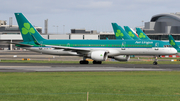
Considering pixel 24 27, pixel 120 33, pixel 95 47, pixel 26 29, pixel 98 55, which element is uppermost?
pixel 24 27

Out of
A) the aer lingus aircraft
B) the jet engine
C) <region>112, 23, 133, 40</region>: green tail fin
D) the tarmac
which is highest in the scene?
<region>112, 23, 133, 40</region>: green tail fin

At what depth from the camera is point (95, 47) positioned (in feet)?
181

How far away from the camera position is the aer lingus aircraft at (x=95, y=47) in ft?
176

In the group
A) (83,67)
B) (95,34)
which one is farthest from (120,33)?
(95,34)

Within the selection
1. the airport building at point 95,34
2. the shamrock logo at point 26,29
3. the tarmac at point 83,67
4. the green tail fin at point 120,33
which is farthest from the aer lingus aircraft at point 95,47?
the airport building at point 95,34

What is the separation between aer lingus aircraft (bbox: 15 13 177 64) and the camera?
176 ft

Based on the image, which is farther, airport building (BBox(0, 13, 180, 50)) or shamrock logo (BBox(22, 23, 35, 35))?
airport building (BBox(0, 13, 180, 50))

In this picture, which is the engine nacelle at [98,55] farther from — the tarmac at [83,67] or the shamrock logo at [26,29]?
the shamrock logo at [26,29]

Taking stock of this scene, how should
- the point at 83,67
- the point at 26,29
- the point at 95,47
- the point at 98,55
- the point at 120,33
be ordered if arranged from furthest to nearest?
1. the point at 120,33
2. the point at 26,29
3. the point at 95,47
4. the point at 98,55
5. the point at 83,67

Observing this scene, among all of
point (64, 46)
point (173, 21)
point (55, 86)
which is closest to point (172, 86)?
point (55, 86)

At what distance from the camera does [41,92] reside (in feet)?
66.7

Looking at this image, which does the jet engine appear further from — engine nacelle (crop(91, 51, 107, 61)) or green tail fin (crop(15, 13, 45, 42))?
green tail fin (crop(15, 13, 45, 42))

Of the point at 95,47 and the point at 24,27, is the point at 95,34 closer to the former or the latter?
the point at 24,27

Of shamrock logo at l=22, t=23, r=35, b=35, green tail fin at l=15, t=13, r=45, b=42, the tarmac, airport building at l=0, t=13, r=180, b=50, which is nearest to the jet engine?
the tarmac
